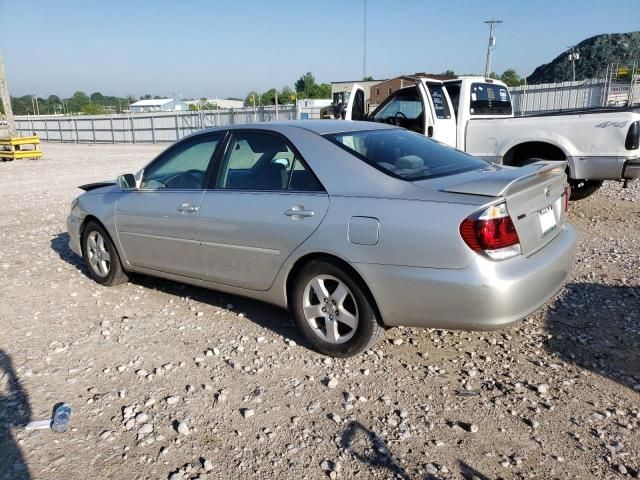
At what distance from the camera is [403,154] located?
3.79 metres

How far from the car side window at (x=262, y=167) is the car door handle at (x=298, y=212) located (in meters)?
0.16

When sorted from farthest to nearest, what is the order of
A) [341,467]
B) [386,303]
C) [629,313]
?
[629,313], [386,303], [341,467]

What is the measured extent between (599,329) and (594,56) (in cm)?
12369

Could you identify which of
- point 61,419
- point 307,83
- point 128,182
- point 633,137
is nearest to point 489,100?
point 633,137

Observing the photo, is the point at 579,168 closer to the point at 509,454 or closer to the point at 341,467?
the point at 509,454

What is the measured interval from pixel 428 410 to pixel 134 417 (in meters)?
1.68

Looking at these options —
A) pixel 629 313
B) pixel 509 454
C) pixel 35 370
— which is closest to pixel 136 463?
pixel 35 370

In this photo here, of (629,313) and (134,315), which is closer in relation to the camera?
(629,313)

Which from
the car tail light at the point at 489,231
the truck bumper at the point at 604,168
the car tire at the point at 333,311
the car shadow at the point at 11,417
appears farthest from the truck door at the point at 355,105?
the car shadow at the point at 11,417

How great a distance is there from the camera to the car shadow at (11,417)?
2.63 meters

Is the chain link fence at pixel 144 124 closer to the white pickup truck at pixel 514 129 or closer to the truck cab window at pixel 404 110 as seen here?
the truck cab window at pixel 404 110

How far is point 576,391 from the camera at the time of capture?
3.13m

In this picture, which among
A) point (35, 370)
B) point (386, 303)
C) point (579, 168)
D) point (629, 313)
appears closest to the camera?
point (386, 303)

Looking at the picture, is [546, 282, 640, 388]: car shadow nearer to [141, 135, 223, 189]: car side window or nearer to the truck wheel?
[141, 135, 223, 189]: car side window
